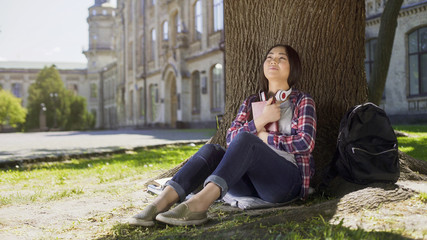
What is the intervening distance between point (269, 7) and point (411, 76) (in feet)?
47.9

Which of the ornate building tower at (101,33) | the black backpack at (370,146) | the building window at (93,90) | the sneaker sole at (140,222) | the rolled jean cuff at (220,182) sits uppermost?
the ornate building tower at (101,33)

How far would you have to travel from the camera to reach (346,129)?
3.39 m

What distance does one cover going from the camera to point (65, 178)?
6020 millimetres

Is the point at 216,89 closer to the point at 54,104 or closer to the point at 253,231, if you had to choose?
the point at 253,231

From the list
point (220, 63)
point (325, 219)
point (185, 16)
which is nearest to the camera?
point (325, 219)

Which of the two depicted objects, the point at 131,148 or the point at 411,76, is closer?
the point at 131,148

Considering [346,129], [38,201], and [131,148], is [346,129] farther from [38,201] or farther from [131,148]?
[131,148]

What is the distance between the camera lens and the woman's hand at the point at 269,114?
336 centimetres

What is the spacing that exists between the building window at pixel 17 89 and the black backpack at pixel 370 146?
7904cm

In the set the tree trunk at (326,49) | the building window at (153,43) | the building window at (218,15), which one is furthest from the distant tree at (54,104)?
the tree trunk at (326,49)

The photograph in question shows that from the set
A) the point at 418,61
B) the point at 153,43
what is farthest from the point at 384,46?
the point at 153,43

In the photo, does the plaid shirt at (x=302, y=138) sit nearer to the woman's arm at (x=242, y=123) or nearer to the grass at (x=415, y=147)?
the woman's arm at (x=242, y=123)

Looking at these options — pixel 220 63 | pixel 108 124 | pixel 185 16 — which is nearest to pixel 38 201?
pixel 220 63

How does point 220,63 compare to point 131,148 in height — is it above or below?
above
